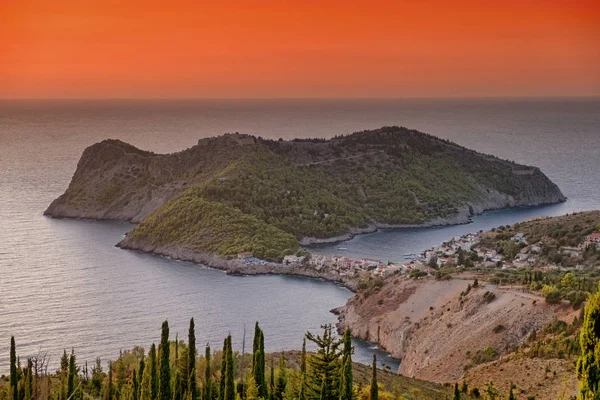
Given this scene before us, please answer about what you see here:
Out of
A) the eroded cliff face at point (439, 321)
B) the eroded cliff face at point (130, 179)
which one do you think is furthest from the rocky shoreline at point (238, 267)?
the eroded cliff face at point (130, 179)

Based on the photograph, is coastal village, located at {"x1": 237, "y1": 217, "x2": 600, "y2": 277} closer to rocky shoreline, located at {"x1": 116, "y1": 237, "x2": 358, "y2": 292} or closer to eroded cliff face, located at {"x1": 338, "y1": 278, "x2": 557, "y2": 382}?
rocky shoreline, located at {"x1": 116, "y1": 237, "x2": 358, "y2": 292}

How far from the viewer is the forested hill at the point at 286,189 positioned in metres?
116

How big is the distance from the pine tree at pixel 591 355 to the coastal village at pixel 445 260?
200 ft

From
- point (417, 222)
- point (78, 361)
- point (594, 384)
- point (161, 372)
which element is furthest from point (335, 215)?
point (594, 384)

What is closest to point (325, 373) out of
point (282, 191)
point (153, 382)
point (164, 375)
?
point (164, 375)

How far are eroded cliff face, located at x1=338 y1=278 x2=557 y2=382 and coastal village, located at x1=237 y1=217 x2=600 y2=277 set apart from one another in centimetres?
714

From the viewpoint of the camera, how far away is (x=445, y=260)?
96875 mm

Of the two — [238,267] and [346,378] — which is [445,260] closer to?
[238,267]

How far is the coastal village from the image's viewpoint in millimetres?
89762

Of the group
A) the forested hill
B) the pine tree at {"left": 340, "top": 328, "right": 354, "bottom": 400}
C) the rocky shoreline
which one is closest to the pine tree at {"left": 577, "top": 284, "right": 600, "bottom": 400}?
the pine tree at {"left": 340, "top": 328, "right": 354, "bottom": 400}

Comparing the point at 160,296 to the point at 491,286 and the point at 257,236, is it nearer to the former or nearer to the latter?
the point at 257,236

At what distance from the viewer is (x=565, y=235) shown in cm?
9519

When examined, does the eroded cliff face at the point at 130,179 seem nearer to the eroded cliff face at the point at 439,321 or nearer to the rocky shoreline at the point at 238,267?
the rocky shoreline at the point at 238,267

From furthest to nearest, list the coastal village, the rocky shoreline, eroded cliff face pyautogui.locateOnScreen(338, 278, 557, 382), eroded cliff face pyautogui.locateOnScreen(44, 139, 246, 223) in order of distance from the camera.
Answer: eroded cliff face pyautogui.locateOnScreen(44, 139, 246, 223)
the rocky shoreline
the coastal village
eroded cliff face pyautogui.locateOnScreen(338, 278, 557, 382)
